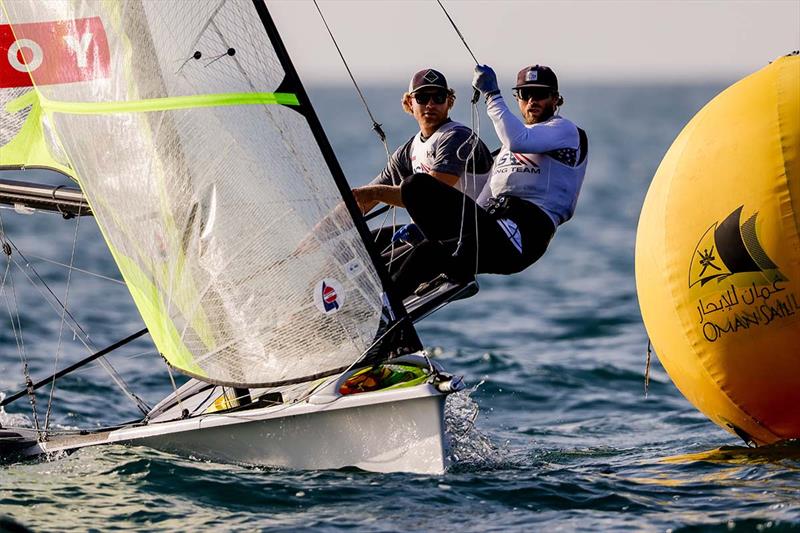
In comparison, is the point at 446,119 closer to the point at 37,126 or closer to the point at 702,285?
the point at 702,285

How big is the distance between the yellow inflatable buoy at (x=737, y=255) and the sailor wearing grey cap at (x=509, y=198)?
42 centimetres

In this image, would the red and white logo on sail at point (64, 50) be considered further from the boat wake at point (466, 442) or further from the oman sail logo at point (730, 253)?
the oman sail logo at point (730, 253)

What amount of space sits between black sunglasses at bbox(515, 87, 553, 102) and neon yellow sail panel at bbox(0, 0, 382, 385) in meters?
1.07

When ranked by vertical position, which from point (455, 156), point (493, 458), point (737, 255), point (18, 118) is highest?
point (18, 118)

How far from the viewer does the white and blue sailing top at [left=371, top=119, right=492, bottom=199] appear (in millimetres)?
5562

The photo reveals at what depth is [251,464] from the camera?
5227 millimetres

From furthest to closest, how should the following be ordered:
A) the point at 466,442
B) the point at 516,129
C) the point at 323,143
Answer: the point at 466,442, the point at 516,129, the point at 323,143

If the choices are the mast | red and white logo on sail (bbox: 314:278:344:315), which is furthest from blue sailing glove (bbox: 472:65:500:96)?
red and white logo on sail (bbox: 314:278:344:315)

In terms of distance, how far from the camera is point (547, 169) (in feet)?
18.1

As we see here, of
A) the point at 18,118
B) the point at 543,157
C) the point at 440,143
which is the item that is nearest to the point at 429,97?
the point at 440,143

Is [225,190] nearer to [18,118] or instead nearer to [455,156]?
[455,156]

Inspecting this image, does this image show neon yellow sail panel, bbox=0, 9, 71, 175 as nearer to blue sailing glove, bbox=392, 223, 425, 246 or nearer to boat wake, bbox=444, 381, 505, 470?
blue sailing glove, bbox=392, 223, 425, 246

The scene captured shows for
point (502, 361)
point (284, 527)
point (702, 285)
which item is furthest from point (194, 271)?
point (502, 361)

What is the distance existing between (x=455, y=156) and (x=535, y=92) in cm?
44
